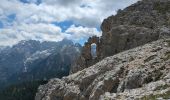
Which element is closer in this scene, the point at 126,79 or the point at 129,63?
the point at 126,79

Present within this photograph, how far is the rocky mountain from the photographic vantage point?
3301cm

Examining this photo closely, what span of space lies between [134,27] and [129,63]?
19.3 m

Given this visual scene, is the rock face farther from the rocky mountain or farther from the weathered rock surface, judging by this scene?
the weathered rock surface

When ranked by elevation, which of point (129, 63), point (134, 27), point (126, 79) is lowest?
point (126, 79)

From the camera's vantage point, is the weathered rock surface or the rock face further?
the rock face

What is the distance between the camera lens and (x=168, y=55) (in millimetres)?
40562

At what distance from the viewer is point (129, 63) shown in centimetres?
4456

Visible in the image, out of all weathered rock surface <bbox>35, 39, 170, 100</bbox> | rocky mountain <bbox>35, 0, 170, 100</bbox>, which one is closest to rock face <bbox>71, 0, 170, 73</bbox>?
rocky mountain <bbox>35, 0, 170, 100</bbox>

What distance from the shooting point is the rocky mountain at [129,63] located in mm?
33009

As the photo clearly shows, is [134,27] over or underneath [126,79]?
over

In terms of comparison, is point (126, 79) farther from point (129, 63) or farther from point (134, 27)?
point (134, 27)

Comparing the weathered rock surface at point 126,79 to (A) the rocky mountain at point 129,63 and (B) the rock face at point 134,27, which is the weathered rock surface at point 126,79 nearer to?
(A) the rocky mountain at point 129,63

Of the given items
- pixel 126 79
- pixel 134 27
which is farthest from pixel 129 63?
pixel 134 27

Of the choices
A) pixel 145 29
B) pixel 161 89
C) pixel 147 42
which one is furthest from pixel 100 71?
pixel 161 89
